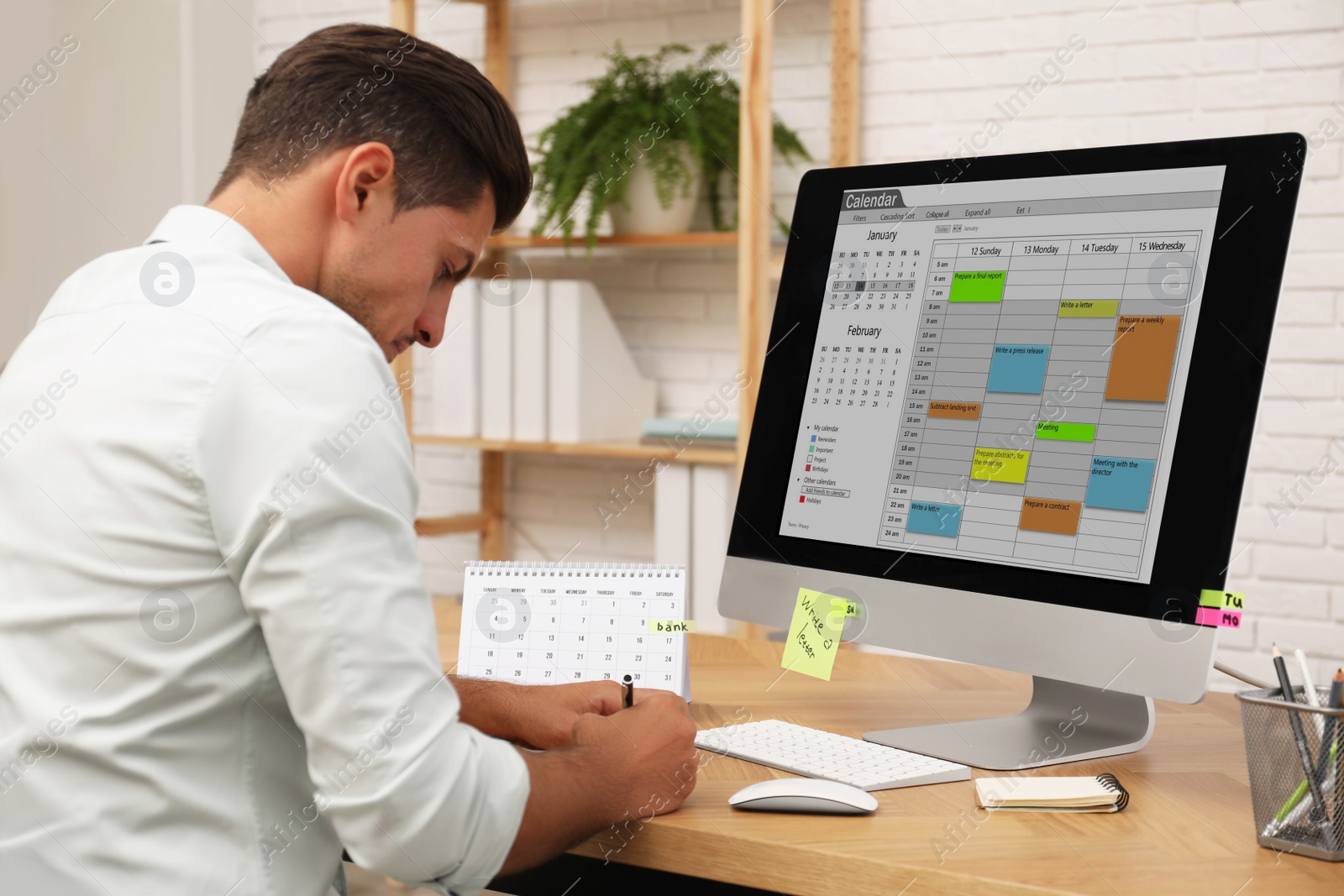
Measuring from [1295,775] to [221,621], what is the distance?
726 millimetres

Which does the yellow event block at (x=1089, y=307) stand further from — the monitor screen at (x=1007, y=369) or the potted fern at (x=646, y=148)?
the potted fern at (x=646, y=148)

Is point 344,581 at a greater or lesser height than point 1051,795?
greater

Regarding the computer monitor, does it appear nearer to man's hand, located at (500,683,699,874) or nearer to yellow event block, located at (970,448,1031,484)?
yellow event block, located at (970,448,1031,484)

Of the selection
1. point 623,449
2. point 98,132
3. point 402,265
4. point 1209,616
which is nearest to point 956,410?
point 1209,616

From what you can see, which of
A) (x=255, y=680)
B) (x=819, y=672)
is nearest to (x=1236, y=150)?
(x=819, y=672)

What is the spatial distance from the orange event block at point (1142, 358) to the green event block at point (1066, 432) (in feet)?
0.10

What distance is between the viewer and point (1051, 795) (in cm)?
89

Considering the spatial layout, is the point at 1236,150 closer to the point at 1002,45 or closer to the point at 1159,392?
the point at 1159,392

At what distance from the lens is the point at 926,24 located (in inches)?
96.0

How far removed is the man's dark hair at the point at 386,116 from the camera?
97 cm

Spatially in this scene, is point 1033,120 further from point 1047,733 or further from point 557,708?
point 557,708

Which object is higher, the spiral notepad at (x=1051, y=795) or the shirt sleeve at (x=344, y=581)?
the shirt sleeve at (x=344, y=581)

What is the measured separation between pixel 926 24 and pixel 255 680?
6.93ft

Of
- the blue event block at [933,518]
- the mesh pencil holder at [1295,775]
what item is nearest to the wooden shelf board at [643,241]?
the blue event block at [933,518]
